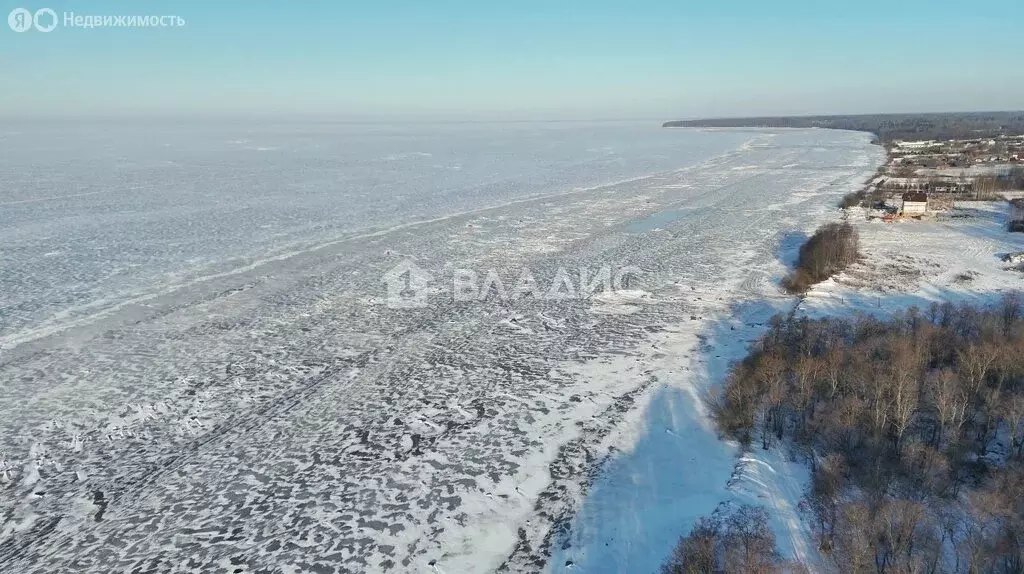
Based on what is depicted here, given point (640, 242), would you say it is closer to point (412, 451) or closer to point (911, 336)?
point (911, 336)

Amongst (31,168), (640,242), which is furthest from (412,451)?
(31,168)

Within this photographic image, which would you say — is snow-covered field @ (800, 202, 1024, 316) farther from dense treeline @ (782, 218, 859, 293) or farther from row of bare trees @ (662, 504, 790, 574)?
row of bare trees @ (662, 504, 790, 574)

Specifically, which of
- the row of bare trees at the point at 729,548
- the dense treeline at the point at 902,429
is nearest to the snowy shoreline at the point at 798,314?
the row of bare trees at the point at 729,548

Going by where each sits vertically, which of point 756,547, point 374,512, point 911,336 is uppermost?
point 911,336

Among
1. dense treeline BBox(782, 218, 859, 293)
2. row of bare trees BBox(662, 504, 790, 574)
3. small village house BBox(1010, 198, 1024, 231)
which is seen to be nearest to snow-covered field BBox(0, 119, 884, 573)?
row of bare trees BBox(662, 504, 790, 574)

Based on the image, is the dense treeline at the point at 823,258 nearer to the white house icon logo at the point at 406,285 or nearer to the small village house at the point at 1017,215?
the small village house at the point at 1017,215

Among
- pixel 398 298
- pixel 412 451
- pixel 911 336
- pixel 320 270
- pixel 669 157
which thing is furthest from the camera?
pixel 669 157

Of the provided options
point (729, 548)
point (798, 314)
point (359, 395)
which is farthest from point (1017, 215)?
point (359, 395)
